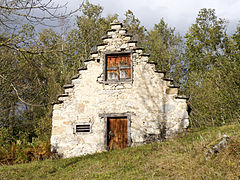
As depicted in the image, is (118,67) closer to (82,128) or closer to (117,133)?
(117,133)

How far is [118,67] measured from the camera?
11.0 metres

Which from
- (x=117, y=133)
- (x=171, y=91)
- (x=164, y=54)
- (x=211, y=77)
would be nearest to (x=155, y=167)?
(x=117, y=133)

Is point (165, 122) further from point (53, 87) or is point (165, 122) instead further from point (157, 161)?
point (53, 87)

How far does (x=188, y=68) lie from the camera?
23.3m

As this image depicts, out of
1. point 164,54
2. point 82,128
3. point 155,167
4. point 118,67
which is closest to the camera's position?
point 155,167

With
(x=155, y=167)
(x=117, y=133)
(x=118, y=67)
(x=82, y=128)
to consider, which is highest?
(x=118, y=67)

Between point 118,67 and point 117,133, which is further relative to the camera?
point 118,67

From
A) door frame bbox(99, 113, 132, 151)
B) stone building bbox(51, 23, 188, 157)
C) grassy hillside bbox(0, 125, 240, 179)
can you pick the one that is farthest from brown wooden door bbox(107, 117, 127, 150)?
grassy hillside bbox(0, 125, 240, 179)

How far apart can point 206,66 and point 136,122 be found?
15.1 metres

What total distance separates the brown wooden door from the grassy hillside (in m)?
2.03

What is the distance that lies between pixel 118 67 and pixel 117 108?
190cm

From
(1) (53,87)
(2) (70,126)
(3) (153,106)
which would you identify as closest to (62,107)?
(2) (70,126)

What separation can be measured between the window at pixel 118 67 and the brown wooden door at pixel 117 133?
1851 millimetres

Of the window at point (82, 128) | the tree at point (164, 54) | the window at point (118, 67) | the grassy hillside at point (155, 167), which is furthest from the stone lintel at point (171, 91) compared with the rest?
the tree at point (164, 54)
